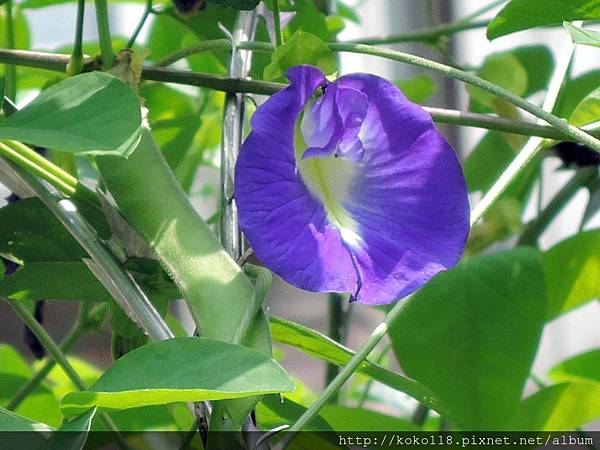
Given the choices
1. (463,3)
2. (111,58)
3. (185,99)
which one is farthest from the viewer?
(463,3)

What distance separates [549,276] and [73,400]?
490mm

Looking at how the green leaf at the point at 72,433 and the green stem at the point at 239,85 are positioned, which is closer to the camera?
the green leaf at the point at 72,433

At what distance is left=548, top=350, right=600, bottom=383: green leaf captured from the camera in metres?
0.84

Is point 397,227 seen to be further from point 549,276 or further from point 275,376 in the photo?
point 549,276

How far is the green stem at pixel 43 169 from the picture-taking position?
17.9 inches

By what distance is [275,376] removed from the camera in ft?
1.14

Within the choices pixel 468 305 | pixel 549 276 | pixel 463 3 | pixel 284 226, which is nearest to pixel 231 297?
pixel 284 226

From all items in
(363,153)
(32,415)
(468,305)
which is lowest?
(32,415)

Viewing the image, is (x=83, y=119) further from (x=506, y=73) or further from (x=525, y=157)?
(x=506, y=73)

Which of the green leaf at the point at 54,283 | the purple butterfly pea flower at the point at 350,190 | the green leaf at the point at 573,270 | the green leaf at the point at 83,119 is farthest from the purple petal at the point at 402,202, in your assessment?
the green leaf at the point at 573,270

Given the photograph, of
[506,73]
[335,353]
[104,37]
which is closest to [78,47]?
[104,37]

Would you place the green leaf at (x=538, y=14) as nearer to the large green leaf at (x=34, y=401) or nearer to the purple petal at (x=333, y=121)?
the purple petal at (x=333, y=121)

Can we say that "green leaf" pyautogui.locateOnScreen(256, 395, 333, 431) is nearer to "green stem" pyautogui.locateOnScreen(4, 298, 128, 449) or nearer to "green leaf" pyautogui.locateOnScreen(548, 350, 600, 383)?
"green stem" pyautogui.locateOnScreen(4, 298, 128, 449)

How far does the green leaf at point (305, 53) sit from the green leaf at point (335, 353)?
0.15 meters
